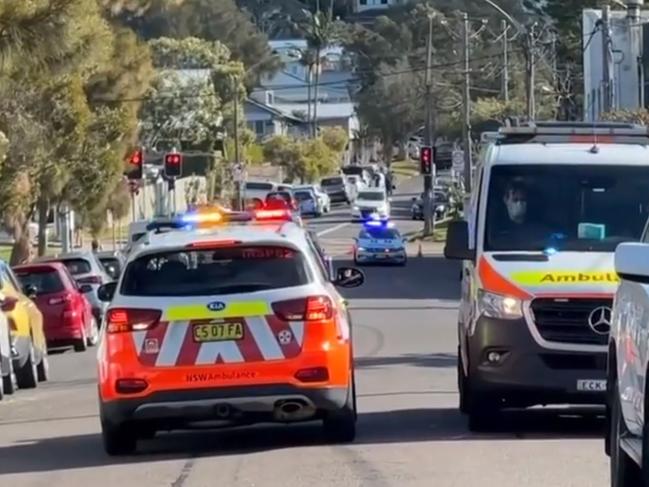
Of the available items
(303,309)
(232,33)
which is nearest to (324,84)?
(232,33)

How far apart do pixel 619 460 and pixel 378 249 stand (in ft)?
161

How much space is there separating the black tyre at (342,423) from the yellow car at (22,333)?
9234 millimetres

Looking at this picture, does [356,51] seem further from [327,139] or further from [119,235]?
[119,235]

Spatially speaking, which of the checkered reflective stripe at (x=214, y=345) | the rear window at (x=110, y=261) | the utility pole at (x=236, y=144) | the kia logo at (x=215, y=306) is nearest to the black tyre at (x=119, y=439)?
the checkered reflective stripe at (x=214, y=345)

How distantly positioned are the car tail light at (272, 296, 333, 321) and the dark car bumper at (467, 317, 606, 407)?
66.2 inches

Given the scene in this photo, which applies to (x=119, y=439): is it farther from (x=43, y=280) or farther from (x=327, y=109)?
(x=327, y=109)

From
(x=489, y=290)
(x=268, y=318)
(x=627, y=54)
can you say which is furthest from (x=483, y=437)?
(x=627, y=54)

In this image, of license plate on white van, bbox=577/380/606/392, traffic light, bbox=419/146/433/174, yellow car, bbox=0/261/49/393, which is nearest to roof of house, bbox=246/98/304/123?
traffic light, bbox=419/146/433/174

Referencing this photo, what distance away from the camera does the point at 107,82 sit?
5116 centimetres

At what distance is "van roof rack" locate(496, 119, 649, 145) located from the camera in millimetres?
15719

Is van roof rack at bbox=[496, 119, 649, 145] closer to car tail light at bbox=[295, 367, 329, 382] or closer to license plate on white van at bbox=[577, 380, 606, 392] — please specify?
license plate on white van at bbox=[577, 380, 606, 392]

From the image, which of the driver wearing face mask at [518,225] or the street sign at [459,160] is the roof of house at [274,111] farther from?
the driver wearing face mask at [518,225]

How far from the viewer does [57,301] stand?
97.8ft

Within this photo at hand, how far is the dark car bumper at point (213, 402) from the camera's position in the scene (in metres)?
13.2
